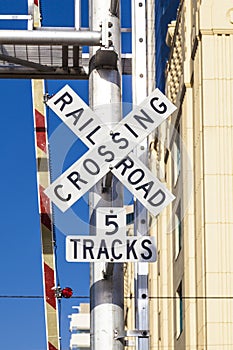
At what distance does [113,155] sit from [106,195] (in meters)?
0.40

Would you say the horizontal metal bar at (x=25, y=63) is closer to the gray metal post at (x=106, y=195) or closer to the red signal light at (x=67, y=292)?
the red signal light at (x=67, y=292)

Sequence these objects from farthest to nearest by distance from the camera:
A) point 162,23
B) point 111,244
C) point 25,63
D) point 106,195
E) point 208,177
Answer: point 162,23 < point 208,177 < point 25,63 < point 106,195 < point 111,244

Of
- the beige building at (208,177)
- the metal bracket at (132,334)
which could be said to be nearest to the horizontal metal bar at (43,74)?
the metal bracket at (132,334)

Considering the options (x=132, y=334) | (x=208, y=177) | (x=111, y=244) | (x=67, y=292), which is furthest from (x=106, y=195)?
(x=208, y=177)

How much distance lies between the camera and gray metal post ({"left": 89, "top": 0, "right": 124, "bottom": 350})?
7.55m

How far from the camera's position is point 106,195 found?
7680 mm

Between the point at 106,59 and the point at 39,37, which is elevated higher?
the point at 39,37

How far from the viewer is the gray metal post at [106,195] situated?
755 centimetres

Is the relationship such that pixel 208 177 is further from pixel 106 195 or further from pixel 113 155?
pixel 113 155

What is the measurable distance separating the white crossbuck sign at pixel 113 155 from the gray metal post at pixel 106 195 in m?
0.12

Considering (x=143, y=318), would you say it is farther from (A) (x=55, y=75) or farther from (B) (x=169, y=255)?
(B) (x=169, y=255)

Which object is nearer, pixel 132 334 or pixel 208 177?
pixel 132 334

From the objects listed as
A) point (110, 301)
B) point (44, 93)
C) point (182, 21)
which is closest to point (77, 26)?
point (110, 301)

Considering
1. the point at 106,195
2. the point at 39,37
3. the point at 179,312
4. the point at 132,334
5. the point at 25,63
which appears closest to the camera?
the point at 132,334
